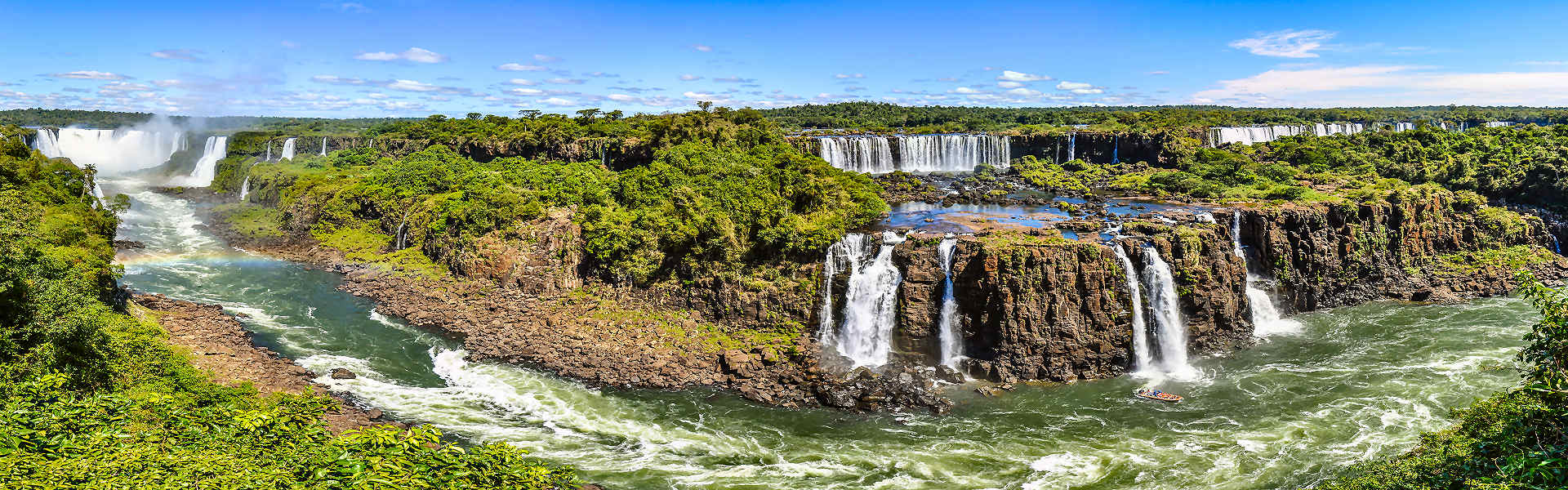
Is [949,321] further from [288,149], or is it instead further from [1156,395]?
[288,149]

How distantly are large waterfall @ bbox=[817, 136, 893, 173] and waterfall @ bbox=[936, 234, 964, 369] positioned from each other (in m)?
32.5

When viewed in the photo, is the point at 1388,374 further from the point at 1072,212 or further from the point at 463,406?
the point at 463,406

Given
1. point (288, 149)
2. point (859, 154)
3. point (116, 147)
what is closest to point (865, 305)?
point (859, 154)

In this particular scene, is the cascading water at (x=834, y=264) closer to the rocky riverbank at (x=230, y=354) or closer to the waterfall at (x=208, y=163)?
the rocky riverbank at (x=230, y=354)

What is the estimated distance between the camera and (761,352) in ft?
96.5

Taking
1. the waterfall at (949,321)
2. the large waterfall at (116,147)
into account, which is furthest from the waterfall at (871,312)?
the large waterfall at (116,147)

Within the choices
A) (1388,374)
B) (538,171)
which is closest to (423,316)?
(538,171)

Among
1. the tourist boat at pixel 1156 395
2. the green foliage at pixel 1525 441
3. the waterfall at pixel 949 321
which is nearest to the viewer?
the green foliage at pixel 1525 441

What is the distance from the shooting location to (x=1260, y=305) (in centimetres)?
3425

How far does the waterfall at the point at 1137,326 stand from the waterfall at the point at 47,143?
318 ft

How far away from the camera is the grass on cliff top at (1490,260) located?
3928cm

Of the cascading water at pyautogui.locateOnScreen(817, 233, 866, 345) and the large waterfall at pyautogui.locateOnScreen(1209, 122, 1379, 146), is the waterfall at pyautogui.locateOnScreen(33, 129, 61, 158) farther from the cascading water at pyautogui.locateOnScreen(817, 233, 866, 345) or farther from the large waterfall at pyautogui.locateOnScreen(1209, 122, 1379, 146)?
the large waterfall at pyautogui.locateOnScreen(1209, 122, 1379, 146)

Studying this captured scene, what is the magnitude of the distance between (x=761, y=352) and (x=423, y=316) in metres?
15.6

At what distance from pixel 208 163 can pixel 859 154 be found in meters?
67.9
